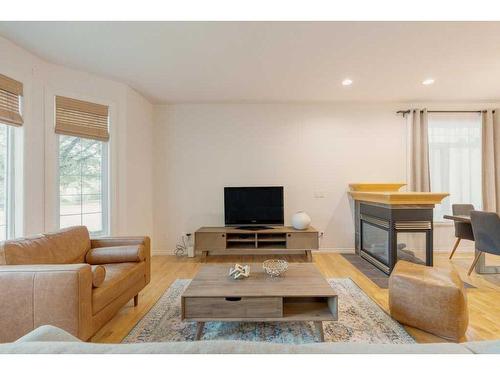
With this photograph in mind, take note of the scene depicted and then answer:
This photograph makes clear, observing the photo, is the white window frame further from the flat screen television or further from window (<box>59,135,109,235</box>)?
the flat screen television

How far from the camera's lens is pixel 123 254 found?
7.96ft

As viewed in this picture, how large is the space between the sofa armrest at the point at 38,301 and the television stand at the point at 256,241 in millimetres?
2270

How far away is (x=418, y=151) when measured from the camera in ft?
13.6

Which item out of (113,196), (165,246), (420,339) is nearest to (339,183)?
(420,339)

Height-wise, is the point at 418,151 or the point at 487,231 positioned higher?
the point at 418,151

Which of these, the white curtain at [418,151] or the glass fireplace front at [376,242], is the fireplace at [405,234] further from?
the white curtain at [418,151]

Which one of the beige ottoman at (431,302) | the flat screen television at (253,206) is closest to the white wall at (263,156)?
the flat screen television at (253,206)

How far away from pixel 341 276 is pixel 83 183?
11.6 feet

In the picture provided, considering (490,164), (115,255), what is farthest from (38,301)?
(490,164)

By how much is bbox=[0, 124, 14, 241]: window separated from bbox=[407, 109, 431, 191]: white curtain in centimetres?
540

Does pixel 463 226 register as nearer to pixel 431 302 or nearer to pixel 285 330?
pixel 431 302
